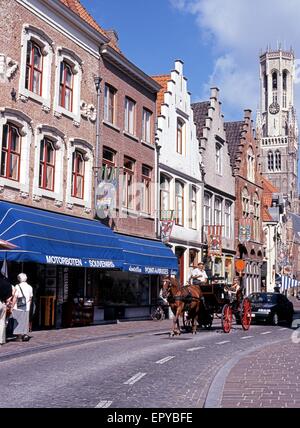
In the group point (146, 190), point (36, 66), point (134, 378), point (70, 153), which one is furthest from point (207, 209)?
point (134, 378)

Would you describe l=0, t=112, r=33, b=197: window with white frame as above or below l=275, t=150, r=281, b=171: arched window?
below

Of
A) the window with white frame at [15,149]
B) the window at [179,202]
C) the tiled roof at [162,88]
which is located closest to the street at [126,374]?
the window with white frame at [15,149]

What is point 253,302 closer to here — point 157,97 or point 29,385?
point 157,97

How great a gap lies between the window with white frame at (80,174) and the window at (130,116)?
393cm

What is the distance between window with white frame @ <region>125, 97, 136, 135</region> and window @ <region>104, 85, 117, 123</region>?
3.99ft

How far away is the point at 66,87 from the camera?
2277 centimetres

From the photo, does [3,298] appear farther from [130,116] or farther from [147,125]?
[147,125]

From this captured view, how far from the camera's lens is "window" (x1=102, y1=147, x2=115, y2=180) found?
24.6 m

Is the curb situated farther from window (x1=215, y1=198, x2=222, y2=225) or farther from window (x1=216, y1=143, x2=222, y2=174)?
window (x1=216, y1=143, x2=222, y2=174)

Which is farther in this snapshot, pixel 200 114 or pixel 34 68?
pixel 200 114

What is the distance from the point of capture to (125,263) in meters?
23.4

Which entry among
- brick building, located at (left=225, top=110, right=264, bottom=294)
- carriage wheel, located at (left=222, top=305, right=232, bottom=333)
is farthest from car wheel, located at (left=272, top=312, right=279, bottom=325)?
brick building, located at (left=225, top=110, right=264, bottom=294)

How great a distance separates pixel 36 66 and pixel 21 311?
9.20 m

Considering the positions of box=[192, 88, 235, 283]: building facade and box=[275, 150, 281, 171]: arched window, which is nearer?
box=[192, 88, 235, 283]: building facade
